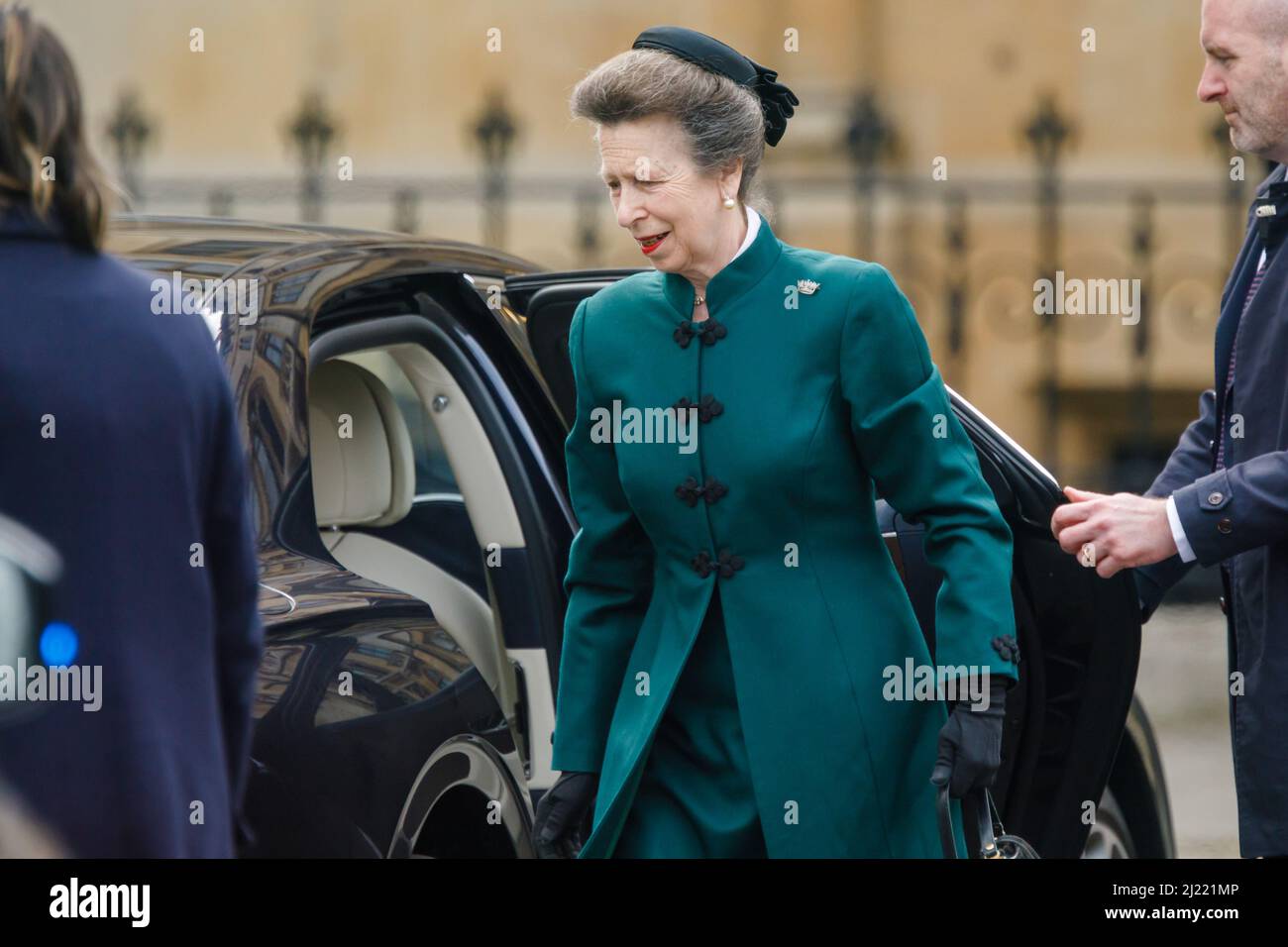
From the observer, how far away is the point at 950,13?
1109 cm

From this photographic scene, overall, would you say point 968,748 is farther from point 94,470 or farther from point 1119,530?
point 94,470

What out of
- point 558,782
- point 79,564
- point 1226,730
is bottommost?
point 1226,730

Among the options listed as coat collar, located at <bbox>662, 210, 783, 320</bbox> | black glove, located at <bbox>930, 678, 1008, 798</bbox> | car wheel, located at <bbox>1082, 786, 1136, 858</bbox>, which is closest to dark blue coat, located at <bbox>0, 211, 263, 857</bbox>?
coat collar, located at <bbox>662, 210, 783, 320</bbox>

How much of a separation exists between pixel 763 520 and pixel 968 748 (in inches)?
16.3

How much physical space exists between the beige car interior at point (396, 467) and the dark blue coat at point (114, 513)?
1.41 metres

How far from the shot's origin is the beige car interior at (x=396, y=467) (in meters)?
3.53

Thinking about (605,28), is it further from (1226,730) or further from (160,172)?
(1226,730)

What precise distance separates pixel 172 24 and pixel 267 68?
2.03ft

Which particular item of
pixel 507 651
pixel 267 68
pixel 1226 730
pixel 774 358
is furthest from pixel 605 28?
pixel 774 358

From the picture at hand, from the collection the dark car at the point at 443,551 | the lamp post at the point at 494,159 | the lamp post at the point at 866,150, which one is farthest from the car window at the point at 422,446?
the lamp post at the point at 866,150

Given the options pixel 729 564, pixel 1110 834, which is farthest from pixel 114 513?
pixel 1110 834

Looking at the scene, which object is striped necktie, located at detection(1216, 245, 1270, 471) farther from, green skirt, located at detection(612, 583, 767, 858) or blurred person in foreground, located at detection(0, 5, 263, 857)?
blurred person in foreground, located at detection(0, 5, 263, 857)

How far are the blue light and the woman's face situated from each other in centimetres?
98

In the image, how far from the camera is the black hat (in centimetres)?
274
